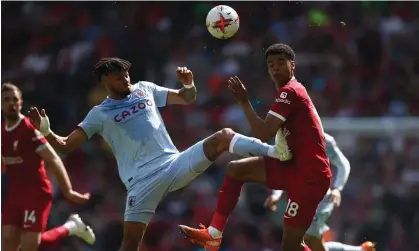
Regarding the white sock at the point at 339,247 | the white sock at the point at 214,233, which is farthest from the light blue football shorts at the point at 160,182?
the white sock at the point at 339,247

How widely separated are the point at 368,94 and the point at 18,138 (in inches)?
304

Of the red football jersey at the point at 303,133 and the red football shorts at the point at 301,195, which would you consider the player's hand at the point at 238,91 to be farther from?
the red football shorts at the point at 301,195

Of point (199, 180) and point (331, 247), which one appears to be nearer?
point (331, 247)

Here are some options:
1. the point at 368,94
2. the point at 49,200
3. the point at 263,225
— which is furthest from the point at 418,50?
the point at 49,200

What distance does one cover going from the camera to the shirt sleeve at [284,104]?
905 centimetres

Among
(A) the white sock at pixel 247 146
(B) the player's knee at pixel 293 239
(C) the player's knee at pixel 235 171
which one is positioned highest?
(A) the white sock at pixel 247 146

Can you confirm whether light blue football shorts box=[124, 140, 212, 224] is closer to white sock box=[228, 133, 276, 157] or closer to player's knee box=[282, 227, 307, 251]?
white sock box=[228, 133, 276, 157]

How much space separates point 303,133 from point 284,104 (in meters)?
0.33

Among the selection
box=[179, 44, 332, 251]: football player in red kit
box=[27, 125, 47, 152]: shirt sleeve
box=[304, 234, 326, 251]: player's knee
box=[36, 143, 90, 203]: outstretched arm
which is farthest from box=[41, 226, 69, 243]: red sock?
box=[179, 44, 332, 251]: football player in red kit

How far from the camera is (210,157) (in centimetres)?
976

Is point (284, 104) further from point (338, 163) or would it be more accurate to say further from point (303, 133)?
point (338, 163)

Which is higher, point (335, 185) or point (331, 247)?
point (335, 185)

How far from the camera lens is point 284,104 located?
9.05 meters

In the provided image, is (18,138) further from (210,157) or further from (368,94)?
(368,94)
